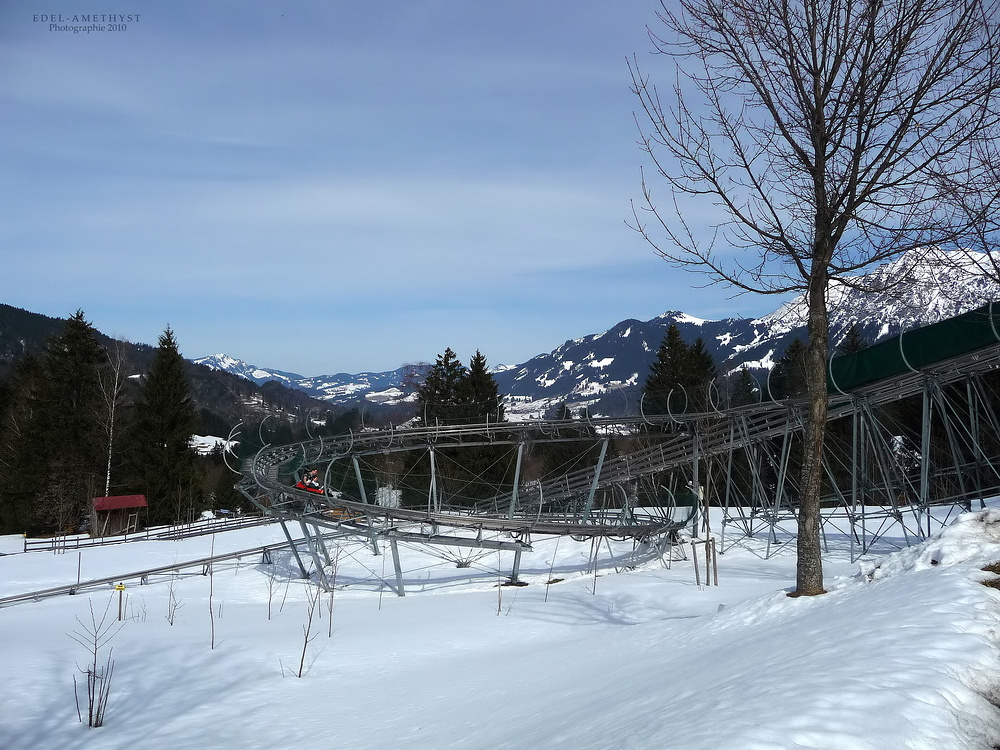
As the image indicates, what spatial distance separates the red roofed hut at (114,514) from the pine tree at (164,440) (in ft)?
9.97

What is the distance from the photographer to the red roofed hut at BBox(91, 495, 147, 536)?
3341 cm

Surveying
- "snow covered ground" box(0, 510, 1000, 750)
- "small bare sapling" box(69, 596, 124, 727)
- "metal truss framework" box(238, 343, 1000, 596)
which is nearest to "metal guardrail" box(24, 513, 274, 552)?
"metal truss framework" box(238, 343, 1000, 596)

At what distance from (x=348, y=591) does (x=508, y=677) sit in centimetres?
1041

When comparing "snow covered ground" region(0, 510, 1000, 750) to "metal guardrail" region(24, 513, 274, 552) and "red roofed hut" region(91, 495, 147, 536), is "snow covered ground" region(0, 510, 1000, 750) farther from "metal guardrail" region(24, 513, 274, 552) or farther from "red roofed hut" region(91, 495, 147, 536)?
"red roofed hut" region(91, 495, 147, 536)

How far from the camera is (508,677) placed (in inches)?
307

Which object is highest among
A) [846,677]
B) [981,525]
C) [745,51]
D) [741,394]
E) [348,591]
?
[745,51]

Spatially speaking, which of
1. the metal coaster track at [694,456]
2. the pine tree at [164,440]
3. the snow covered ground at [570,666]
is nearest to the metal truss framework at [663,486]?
the metal coaster track at [694,456]

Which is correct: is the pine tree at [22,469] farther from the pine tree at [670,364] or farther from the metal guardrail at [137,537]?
the pine tree at [670,364]

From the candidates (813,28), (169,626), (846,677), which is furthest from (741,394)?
(846,677)

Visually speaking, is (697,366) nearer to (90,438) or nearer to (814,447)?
Result: (90,438)

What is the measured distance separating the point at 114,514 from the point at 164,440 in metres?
5.26

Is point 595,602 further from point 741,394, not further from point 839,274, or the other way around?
point 741,394

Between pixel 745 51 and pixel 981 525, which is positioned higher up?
pixel 745 51

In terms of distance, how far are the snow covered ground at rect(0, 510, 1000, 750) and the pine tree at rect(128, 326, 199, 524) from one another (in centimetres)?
2495
